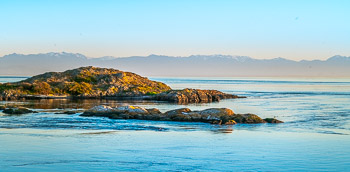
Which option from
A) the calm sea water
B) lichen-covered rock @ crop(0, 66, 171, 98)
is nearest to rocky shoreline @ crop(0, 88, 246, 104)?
lichen-covered rock @ crop(0, 66, 171, 98)

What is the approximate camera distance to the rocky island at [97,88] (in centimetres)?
6956

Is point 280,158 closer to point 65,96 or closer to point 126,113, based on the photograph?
point 126,113

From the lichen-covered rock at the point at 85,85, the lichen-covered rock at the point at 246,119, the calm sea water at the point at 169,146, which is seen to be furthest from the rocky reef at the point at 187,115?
the lichen-covered rock at the point at 85,85

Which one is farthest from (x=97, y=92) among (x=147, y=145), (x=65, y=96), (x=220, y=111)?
(x=147, y=145)

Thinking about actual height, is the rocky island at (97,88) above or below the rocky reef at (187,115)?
above

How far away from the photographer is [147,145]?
81.8ft

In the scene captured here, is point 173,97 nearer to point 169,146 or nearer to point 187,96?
point 187,96

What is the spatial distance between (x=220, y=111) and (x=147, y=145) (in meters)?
13.9

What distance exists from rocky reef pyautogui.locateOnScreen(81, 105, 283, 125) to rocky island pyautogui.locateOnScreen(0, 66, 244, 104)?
84.6 ft

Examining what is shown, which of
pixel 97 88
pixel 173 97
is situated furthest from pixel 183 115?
pixel 97 88

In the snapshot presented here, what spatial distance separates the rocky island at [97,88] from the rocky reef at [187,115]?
25.8 m

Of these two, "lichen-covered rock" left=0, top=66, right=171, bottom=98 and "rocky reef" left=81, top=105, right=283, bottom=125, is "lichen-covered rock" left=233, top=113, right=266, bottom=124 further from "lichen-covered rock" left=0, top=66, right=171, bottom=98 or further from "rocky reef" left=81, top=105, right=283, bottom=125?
"lichen-covered rock" left=0, top=66, right=171, bottom=98

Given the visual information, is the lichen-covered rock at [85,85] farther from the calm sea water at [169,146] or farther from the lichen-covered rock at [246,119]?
the lichen-covered rock at [246,119]

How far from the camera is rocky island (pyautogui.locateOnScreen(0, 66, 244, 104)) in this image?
69562 mm
